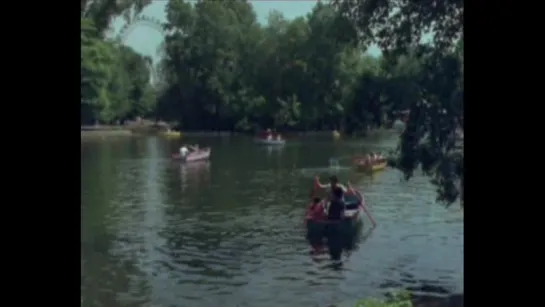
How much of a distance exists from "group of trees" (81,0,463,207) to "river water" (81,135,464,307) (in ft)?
0.26

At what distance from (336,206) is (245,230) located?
12.2 inches

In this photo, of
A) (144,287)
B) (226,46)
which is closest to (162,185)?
(144,287)

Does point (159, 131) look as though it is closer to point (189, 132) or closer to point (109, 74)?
point (189, 132)

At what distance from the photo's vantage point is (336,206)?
1.97m

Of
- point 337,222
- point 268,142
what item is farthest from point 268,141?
point 337,222

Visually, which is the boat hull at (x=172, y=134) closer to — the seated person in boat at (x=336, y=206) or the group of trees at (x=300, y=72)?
the group of trees at (x=300, y=72)

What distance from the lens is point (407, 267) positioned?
1938 mm

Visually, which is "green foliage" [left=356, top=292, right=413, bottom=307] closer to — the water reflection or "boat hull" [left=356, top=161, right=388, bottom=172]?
"boat hull" [left=356, top=161, right=388, bottom=172]

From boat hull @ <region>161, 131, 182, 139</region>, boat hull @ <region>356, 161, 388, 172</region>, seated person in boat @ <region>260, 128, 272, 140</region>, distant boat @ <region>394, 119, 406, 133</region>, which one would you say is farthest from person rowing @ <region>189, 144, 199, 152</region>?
distant boat @ <region>394, 119, 406, 133</region>
